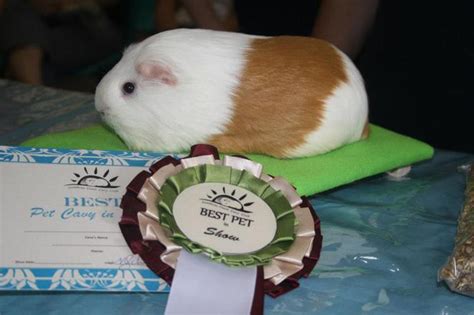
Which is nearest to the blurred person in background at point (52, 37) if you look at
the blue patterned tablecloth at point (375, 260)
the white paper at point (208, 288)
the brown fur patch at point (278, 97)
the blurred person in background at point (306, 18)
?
the blurred person in background at point (306, 18)

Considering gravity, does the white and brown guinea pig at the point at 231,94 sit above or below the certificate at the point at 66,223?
above

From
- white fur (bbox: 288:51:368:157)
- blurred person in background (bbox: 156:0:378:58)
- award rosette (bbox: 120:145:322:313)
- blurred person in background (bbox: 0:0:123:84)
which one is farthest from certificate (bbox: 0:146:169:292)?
blurred person in background (bbox: 0:0:123:84)

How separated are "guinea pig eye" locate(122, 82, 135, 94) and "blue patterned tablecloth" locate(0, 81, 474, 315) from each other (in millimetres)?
347

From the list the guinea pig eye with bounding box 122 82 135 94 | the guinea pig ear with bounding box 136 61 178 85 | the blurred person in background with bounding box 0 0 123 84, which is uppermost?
the guinea pig ear with bounding box 136 61 178 85

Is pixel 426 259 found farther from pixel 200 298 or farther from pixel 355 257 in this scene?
pixel 200 298

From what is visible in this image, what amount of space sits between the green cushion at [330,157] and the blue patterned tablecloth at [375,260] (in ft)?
0.15

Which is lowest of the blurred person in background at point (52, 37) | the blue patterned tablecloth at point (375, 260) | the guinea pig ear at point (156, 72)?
the blurred person in background at point (52, 37)

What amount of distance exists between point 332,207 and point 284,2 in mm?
881

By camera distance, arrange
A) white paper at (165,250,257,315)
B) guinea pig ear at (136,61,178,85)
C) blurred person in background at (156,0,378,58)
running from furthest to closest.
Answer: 1. blurred person in background at (156,0,378,58)
2. guinea pig ear at (136,61,178,85)
3. white paper at (165,250,257,315)

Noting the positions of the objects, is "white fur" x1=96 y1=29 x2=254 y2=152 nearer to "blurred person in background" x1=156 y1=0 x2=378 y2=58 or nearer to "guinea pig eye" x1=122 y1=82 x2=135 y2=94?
"guinea pig eye" x1=122 y1=82 x2=135 y2=94

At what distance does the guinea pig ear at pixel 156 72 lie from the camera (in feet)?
3.34

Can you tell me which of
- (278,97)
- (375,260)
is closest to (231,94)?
(278,97)

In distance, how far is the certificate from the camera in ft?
2.50

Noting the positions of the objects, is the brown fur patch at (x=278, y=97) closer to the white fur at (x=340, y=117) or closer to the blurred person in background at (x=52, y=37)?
the white fur at (x=340, y=117)
